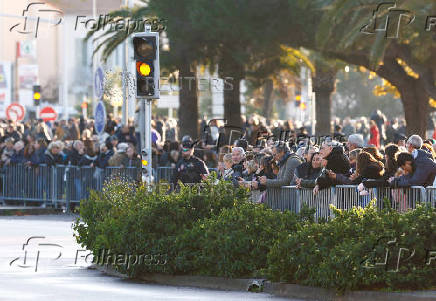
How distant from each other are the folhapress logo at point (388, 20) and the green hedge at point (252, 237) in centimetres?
1472

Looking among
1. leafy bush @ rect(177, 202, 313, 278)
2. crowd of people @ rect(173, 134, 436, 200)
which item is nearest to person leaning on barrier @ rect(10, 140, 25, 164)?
crowd of people @ rect(173, 134, 436, 200)

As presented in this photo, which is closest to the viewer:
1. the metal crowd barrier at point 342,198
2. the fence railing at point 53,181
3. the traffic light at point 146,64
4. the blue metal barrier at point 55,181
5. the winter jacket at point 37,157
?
the metal crowd barrier at point 342,198

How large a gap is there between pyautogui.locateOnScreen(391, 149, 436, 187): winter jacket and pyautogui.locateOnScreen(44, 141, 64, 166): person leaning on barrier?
1531 centimetres

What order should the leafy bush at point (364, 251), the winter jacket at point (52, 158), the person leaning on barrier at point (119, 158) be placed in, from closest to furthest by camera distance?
the leafy bush at point (364, 251)
the person leaning on barrier at point (119, 158)
the winter jacket at point (52, 158)

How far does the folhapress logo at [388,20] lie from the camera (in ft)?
107

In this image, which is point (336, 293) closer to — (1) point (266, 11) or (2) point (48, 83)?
(1) point (266, 11)

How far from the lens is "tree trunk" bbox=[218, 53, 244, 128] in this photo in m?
39.2

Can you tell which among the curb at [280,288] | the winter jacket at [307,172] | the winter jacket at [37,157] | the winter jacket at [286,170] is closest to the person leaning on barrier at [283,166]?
the winter jacket at [286,170]

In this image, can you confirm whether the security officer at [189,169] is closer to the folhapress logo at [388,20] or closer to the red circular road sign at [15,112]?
the folhapress logo at [388,20]

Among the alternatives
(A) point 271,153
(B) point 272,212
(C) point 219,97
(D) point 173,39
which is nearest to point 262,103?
(C) point 219,97

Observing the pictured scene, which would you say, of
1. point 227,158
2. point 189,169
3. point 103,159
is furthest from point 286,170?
point 103,159

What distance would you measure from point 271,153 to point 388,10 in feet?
40.1

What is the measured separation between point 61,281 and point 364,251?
409 centimetres

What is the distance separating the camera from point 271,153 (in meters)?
Answer: 21.2
